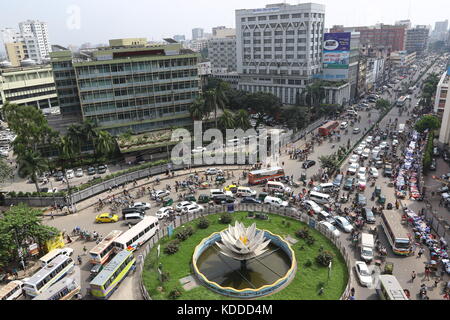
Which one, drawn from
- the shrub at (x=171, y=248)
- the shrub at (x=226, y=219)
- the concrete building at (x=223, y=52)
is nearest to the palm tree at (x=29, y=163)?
the shrub at (x=171, y=248)

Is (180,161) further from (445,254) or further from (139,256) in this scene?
(445,254)

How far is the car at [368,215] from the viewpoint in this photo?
134ft

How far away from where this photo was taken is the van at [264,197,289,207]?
46047mm

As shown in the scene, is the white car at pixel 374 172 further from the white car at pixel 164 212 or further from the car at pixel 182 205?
the white car at pixel 164 212

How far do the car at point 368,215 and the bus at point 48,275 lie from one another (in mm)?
34639

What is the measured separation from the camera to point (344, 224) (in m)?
39.7

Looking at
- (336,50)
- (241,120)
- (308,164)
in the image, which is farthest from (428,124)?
(336,50)

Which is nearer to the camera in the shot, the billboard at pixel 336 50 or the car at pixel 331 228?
the car at pixel 331 228

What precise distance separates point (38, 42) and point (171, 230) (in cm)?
19589

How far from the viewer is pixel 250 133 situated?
7694 centimetres

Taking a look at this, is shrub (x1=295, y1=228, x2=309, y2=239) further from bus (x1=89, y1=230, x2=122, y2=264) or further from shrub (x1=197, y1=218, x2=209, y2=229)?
bus (x1=89, y1=230, x2=122, y2=264)

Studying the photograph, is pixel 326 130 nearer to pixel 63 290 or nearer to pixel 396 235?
pixel 396 235

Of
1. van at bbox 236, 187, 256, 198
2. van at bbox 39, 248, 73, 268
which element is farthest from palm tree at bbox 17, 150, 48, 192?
van at bbox 236, 187, 256, 198
